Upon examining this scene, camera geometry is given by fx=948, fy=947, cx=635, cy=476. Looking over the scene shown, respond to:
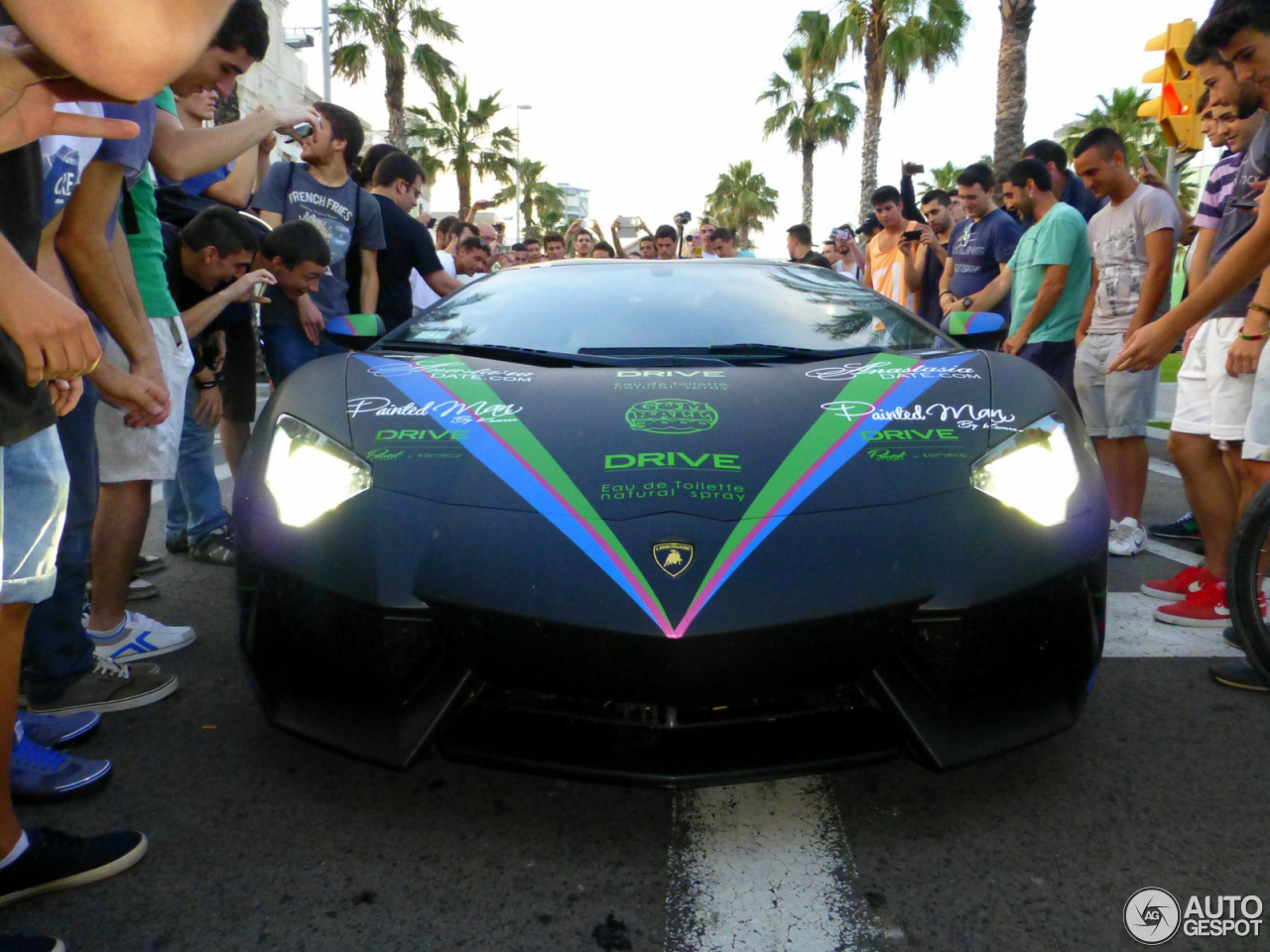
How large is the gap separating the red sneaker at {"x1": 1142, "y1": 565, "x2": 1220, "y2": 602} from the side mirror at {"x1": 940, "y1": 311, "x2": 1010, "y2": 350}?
47.4 inches

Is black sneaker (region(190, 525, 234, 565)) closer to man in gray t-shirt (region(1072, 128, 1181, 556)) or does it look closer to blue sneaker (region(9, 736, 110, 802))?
blue sneaker (region(9, 736, 110, 802))

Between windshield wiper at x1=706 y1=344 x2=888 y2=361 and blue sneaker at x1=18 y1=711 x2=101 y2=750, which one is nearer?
Result: blue sneaker at x1=18 y1=711 x2=101 y2=750

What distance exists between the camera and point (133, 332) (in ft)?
7.60

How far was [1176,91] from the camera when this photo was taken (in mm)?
7312

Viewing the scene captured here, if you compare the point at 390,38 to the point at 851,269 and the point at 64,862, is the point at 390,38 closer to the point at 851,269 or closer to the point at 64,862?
the point at 851,269

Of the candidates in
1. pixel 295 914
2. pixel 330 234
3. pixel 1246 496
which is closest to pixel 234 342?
pixel 330 234

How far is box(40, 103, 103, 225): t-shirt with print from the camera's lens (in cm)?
174

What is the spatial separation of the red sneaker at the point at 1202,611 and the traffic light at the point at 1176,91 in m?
5.52

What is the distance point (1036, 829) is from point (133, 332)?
7.52 ft

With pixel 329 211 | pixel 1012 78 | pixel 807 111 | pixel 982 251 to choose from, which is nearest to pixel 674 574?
pixel 329 211

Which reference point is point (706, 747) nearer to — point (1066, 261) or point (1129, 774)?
point (1129, 774)

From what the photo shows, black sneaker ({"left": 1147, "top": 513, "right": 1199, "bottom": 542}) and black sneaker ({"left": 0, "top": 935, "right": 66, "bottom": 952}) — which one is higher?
black sneaker ({"left": 0, "top": 935, "right": 66, "bottom": 952})

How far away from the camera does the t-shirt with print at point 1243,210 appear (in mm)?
2828

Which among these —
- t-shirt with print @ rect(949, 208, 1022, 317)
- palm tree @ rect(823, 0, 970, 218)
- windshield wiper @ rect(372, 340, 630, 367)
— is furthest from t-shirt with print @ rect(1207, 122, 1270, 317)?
palm tree @ rect(823, 0, 970, 218)
